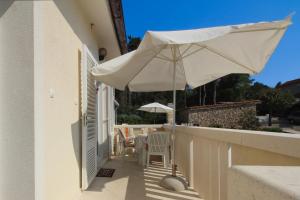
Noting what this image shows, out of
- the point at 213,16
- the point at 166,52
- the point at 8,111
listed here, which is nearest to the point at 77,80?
the point at 8,111

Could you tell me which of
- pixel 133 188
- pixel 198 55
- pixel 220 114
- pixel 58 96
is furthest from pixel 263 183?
pixel 220 114

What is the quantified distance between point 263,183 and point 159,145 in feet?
16.5

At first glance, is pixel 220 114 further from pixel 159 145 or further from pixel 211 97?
pixel 211 97

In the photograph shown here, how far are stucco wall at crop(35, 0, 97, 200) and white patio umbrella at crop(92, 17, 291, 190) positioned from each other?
0.79 m

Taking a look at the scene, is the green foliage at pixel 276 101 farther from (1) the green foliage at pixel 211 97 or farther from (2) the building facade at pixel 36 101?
(2) the building facade at pixel 36 101

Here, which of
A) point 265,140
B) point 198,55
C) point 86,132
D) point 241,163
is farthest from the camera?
point 198,55

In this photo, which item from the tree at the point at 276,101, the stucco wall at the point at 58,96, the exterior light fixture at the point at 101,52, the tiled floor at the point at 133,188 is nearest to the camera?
the stucco wall at the point at 58,96

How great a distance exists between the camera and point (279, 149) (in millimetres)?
1618

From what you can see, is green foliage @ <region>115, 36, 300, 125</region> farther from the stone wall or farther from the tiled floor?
the tiled floor

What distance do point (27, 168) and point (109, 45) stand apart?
484cm

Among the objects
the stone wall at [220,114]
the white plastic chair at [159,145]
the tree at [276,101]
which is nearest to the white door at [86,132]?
the white plastic chair at [159,145]

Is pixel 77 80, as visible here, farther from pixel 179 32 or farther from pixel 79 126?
pixel 179 32

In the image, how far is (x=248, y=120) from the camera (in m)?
18.2

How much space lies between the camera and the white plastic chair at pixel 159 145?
5688 mm
